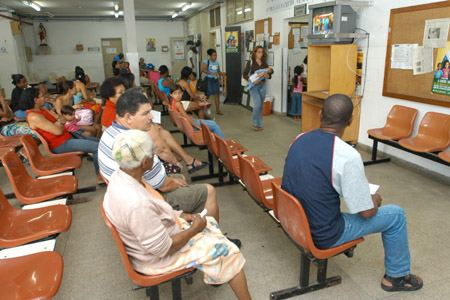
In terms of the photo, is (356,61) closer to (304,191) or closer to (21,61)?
(304,191)

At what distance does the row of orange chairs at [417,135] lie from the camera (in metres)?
3.51

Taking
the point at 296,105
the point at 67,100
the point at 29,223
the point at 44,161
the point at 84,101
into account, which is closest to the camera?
the point at 29,223

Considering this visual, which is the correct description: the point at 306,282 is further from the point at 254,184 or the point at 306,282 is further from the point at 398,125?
the point at 398,125

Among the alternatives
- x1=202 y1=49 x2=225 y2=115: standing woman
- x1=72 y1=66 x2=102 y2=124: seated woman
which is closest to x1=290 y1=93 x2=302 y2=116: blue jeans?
x1=202 y1=49 x2=225 y2=115: standing woman

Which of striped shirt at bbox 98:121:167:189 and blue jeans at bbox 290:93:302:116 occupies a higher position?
striped shirt at bbox 98:121:167:189

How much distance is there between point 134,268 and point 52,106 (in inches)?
240

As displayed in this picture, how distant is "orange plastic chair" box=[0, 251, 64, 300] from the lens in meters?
1.55

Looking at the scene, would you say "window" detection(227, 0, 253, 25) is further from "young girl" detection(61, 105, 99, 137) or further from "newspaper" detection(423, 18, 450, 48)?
"young girl" detection(61, 105, 99, 137)

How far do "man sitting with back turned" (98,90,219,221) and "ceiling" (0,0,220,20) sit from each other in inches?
336

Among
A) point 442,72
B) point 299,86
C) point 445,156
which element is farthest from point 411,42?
point 299,86

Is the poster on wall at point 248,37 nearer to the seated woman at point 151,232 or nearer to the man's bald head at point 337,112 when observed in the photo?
the man's bald head at point 337,112

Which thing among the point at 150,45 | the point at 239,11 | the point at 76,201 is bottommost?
the point at 76,201

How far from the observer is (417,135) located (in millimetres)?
3906

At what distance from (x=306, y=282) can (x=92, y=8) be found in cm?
1257
